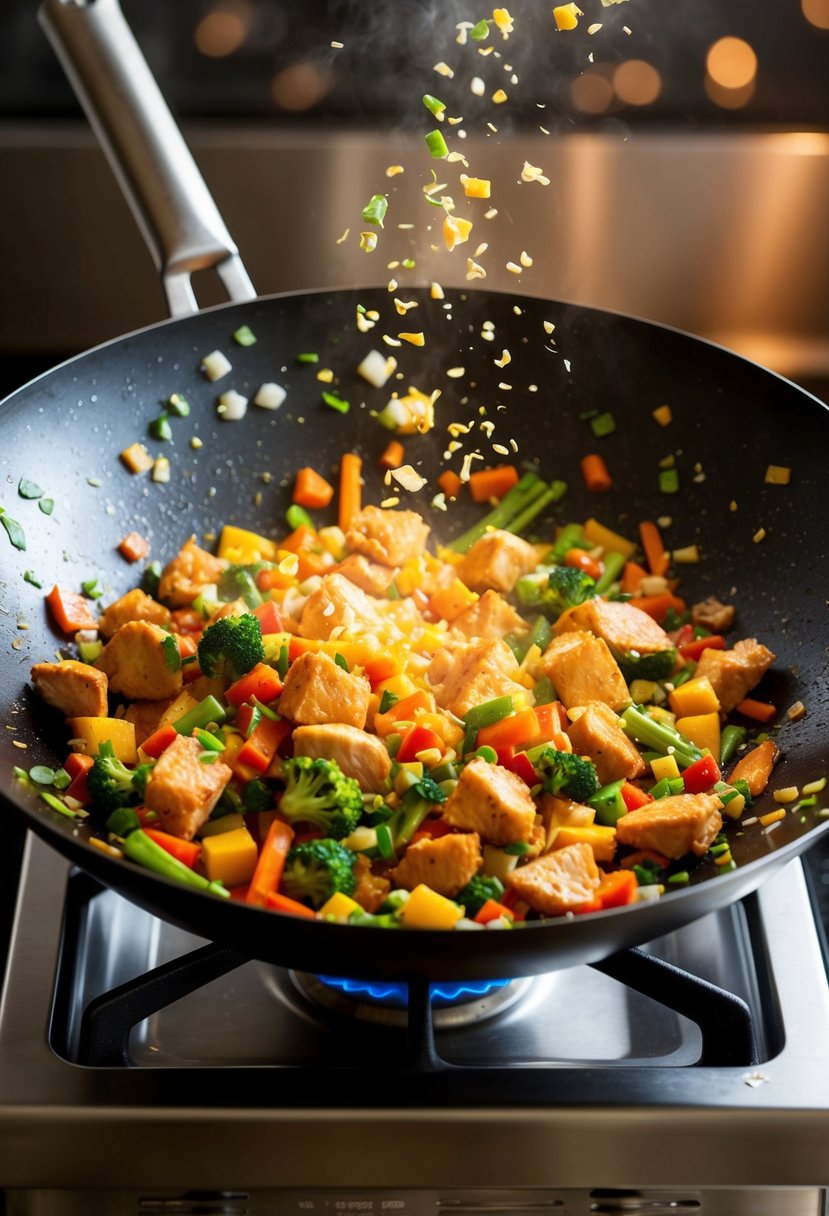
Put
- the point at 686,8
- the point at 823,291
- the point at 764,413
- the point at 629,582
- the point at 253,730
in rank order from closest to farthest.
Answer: the point at 253,730 → the point at 764,413 → the point at 629,582 → the point at 686,8 → the point at 823,291

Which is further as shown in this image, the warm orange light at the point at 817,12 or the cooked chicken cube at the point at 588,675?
the warm orange light at the point at 817,12

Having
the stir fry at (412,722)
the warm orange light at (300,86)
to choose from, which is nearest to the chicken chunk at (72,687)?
the stir fry at (412,722)

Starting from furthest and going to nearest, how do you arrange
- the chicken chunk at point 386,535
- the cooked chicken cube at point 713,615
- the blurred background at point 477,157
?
1. the blurred background at point 477,157
2. the chicken chunk at point 386,535
3. the cooked chicken cube at point 713,615

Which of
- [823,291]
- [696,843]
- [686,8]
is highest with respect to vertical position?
[686,8]

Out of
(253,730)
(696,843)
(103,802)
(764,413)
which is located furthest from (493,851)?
(764,413)

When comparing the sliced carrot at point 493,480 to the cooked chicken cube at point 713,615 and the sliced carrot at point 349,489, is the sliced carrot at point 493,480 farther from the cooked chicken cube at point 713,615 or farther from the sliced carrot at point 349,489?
the cooked chicken cube at point 713,615

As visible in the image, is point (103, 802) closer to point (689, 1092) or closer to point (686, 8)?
point (689, 1092)

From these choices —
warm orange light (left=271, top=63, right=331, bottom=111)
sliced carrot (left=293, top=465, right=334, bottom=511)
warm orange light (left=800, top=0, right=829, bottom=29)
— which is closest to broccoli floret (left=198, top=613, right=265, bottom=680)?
sliced carrot (left=293, top=465, right=334, bottom=511)

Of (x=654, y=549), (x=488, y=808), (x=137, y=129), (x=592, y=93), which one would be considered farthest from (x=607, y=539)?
(x=137, y=129)

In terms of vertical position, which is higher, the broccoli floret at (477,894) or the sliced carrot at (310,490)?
the sliced carrot at (310,490)
